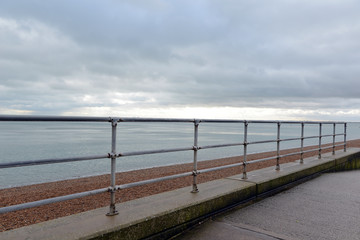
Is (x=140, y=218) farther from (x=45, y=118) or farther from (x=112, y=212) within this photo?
(x=45, y=118)

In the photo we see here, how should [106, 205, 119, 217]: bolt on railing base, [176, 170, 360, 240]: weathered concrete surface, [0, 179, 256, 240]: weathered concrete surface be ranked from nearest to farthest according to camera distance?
[0, 179, 256, 240]: weathered concrete surface
[106, 205, 119, 217]: bolt on railing base
[176, 170, 360, 240]: weathered concrete surface

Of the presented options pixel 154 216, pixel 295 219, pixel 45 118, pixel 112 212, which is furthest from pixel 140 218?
pixel 295 219

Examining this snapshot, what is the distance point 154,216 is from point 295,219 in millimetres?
1955

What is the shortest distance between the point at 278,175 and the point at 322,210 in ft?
4.41

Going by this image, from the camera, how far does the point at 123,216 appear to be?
10.1ft

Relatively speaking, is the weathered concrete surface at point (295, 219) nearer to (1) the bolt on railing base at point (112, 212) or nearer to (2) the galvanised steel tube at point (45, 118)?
(1) the bolt on railing base at point (112, 212)

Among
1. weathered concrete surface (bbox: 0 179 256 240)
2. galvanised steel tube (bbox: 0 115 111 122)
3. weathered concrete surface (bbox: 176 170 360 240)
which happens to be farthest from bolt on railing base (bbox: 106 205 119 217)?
galvanised steel tube (bbox: 0 115 111 122)

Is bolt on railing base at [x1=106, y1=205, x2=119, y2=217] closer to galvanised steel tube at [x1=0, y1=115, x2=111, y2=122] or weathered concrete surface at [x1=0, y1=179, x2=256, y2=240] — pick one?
weathered concrete surface at [x1=0, y1=179, x2=256, y2=240]

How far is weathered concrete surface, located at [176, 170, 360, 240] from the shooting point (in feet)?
10.7

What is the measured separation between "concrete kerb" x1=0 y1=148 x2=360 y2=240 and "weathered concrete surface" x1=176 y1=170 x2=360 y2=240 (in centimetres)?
18

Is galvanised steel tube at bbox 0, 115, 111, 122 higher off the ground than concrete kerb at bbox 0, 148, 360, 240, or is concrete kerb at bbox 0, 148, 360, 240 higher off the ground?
galvanised steel tube at bbox 0, 115, 111, 122

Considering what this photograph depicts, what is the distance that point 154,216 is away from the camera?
3076 mm

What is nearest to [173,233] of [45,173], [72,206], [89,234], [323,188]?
[89,234]

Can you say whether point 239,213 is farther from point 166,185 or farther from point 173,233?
point 166,185
